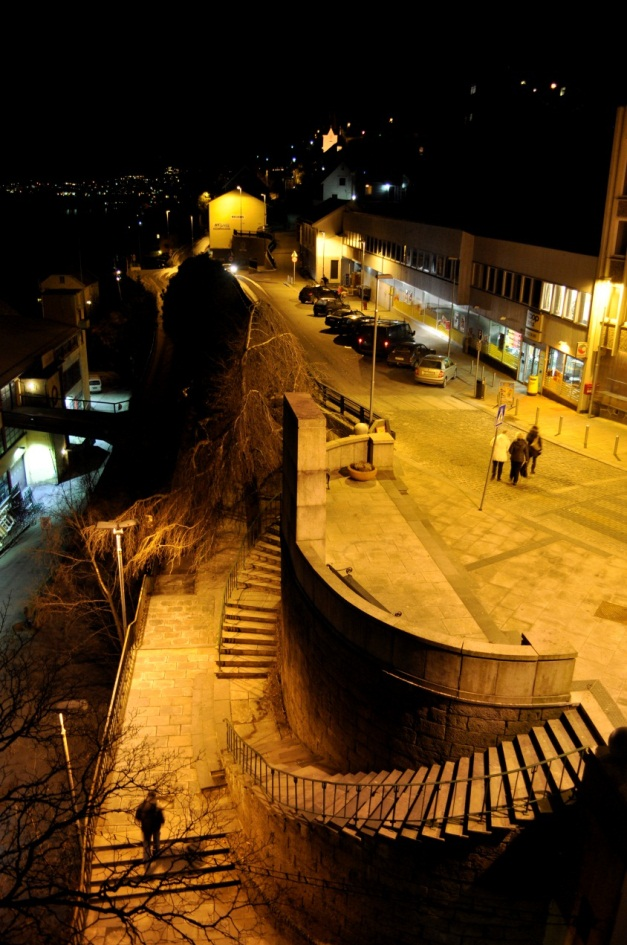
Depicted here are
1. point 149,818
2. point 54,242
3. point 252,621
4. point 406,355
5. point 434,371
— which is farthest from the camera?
point 54,242

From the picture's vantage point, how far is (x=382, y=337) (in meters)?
34.0

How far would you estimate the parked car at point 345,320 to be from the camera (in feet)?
118

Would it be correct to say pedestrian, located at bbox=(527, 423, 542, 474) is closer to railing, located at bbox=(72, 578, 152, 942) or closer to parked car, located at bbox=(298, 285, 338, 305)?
railing, located at bbox=(72, 578, 152, 942)

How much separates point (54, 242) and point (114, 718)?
94.8m

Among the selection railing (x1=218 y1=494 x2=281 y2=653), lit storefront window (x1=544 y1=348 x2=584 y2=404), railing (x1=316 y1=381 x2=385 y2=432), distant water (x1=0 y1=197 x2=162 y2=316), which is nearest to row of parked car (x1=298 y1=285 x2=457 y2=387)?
railing (x1=316 y1=381 x2=385 y2=432)

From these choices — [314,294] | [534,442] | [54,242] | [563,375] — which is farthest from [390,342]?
[54,242]

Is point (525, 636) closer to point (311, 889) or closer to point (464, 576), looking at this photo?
point (464, 576)

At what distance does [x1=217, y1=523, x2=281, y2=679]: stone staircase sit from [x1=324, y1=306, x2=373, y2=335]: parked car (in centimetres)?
1913

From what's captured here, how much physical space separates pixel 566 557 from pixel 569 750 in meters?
5.90

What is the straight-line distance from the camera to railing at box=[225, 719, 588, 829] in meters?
9.34

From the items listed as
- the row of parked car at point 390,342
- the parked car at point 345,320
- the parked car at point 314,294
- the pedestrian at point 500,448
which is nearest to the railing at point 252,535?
the pedestrian at point 500,448

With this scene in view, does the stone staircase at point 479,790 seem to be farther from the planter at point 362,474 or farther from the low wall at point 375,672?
the planter at point 362,474

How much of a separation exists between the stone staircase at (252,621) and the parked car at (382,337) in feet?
54.0

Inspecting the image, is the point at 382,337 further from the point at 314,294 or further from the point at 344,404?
the point at 314,294
